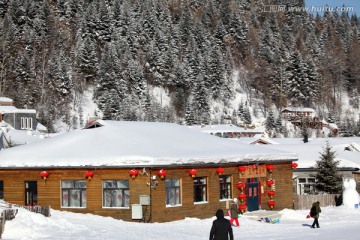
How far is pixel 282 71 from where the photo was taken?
132 m

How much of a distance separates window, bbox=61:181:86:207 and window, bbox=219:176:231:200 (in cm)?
764

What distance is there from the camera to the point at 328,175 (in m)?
44.8

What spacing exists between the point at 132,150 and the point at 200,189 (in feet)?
14.5

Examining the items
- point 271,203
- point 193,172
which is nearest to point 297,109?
point 271,203

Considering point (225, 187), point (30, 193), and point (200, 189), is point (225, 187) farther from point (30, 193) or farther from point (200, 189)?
point (30, 193)

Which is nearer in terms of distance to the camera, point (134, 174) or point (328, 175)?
point (134, 174)

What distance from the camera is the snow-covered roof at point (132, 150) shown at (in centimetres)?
3031

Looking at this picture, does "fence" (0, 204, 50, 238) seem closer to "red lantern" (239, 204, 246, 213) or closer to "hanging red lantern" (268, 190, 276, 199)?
"red lantern" (239, 204, 246, 213)

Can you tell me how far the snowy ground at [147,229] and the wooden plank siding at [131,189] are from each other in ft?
2.57

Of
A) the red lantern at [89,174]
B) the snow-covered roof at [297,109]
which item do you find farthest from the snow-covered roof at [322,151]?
the snow-covered roof at [297,109]

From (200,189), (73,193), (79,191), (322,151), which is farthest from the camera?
(322,151)

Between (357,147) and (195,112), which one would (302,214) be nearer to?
(357,147)

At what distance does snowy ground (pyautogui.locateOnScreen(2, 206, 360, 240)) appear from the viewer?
24266 millimetres

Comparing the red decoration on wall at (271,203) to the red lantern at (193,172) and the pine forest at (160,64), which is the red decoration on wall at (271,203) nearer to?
the red lantern at (193,172)
